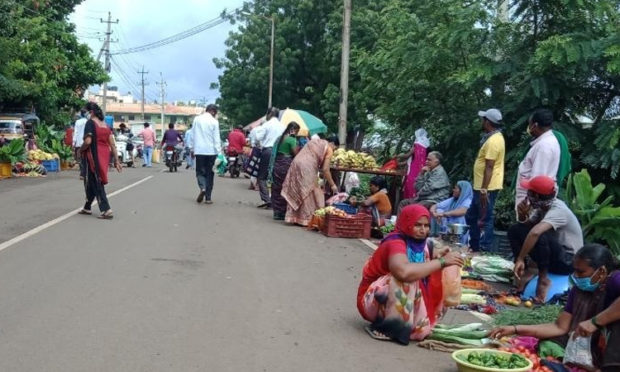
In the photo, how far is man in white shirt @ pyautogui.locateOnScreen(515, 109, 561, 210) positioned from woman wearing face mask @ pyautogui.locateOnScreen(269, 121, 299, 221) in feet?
18.0

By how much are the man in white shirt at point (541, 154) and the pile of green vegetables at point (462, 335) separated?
2710mm

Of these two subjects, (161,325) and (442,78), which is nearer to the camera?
(161,325)

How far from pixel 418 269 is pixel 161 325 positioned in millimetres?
2078

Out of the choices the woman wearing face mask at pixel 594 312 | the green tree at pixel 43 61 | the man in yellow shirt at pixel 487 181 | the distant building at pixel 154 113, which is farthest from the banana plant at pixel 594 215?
the distant building at pixel 154 113

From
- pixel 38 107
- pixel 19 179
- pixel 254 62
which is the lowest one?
pixel 19 179

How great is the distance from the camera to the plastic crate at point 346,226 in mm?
11305

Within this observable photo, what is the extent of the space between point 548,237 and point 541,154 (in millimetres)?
1323

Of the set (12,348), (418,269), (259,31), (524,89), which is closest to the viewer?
(12,348)

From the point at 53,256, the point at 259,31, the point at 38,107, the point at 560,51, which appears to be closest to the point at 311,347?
the point at 53,256

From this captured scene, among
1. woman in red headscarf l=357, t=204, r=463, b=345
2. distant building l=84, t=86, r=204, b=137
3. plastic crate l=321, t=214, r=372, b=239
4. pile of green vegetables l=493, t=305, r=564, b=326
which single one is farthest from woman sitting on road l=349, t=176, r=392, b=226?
distant building l=84, t=86, r=204, b=137

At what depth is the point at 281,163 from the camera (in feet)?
43.2

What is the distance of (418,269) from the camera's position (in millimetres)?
5375

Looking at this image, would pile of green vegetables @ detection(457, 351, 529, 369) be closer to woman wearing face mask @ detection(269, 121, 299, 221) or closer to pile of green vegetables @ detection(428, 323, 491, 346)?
pile of green vegetables @ detection(428, 323, 491, 346)

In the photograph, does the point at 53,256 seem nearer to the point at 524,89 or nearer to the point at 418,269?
the point at 418,269
